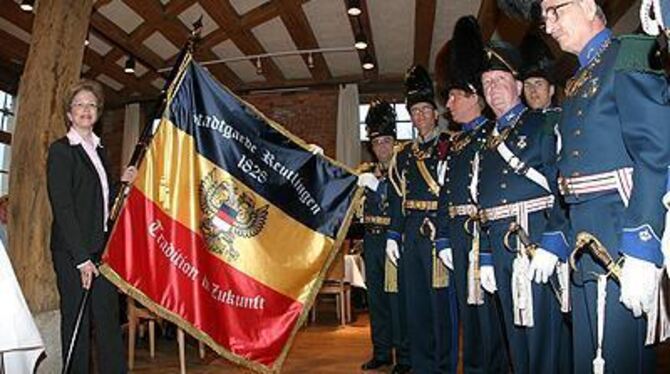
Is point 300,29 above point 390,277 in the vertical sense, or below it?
above

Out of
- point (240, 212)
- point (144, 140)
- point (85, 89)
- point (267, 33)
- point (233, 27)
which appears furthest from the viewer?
point (267, 33)

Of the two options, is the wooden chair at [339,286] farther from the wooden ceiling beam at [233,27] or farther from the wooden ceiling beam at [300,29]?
the wooden ceiling beam at [233,27]

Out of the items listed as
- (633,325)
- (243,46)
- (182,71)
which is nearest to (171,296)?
(182,71)

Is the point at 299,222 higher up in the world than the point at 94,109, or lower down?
lower down

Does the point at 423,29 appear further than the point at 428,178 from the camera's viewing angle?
Yes

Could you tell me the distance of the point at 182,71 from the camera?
128 inches

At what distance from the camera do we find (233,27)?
7953 mm

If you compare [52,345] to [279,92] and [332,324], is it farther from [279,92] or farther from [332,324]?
[279,92]

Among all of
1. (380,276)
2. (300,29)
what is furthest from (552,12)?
(300,29)

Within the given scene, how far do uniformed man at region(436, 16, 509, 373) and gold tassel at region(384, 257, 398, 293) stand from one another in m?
0.80

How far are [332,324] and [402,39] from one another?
167 inches

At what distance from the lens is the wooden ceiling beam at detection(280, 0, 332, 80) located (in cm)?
750

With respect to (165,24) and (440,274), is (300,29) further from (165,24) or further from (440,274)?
(440,274)

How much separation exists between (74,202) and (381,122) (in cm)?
245
